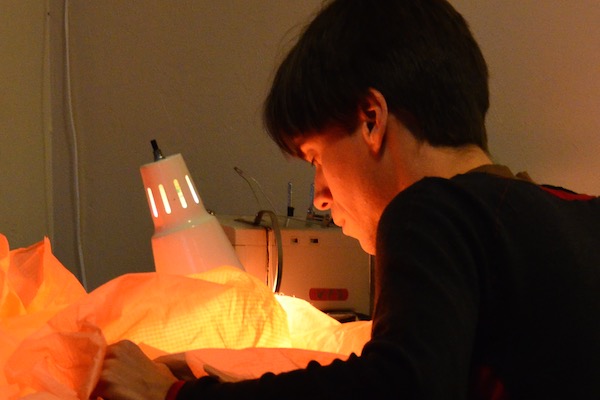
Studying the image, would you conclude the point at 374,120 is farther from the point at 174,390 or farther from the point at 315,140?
the point at 174,390

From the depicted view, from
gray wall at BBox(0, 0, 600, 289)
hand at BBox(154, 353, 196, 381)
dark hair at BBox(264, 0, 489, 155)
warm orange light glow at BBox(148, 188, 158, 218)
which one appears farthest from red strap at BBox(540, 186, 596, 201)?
gray wall at BBox(0, 0, 600, 289)

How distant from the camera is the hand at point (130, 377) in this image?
1.90 ft

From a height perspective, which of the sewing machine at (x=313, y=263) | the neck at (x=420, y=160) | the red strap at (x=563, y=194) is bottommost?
the sewing machine at (x=313, y=263)

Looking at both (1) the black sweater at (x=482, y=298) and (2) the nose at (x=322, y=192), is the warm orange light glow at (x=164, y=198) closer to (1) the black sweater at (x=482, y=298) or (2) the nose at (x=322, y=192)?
(2) the nose at (x=322, y=192)

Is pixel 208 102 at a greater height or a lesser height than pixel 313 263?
greater

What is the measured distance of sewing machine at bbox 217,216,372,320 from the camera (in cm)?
117

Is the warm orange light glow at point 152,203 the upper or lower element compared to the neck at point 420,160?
lower

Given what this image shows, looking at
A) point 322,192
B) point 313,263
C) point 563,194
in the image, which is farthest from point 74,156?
point 563,194

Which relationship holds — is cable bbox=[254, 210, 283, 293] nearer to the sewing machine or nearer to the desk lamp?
the sewing machine

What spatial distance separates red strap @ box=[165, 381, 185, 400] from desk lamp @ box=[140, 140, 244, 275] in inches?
10.7

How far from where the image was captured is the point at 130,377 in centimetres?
59

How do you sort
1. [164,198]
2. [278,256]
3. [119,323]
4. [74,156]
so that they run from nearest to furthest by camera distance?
[119,323] < [164,198] < [278,256] < [74,156]

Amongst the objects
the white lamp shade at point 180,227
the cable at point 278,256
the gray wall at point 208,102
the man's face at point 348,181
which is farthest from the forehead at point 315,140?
the gray wall at point 208,102

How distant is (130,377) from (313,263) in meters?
0.64
